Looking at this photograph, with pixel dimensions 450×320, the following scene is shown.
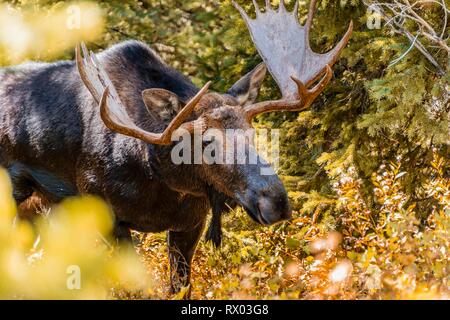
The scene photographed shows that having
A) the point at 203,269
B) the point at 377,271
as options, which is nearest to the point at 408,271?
the point at 377,271

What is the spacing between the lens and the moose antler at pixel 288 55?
612 centimetres

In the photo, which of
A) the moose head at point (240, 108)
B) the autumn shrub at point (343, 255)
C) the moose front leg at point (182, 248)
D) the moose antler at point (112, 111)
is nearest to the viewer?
the autumn shrub at point (343, 255)

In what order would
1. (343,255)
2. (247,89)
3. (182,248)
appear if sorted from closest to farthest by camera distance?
(343,255) → (247,89) → (182,248)

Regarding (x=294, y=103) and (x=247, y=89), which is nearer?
(x=294, y=103)

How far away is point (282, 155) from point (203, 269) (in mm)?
1417

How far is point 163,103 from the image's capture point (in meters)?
6.03

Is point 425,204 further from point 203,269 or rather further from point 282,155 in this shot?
point 203,269

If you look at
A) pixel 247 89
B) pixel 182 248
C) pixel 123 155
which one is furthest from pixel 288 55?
pixel 182 248

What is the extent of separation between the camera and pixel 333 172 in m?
7.02

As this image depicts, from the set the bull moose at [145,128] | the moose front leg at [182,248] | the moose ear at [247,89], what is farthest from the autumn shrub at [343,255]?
the moose ear at [247,89]

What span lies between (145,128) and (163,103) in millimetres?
338

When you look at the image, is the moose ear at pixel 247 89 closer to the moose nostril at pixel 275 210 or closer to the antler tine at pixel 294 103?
the antler tine at pixel 294 103

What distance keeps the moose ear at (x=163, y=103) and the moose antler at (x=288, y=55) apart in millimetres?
508

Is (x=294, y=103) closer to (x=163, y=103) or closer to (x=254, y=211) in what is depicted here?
(x=163, y=103)
